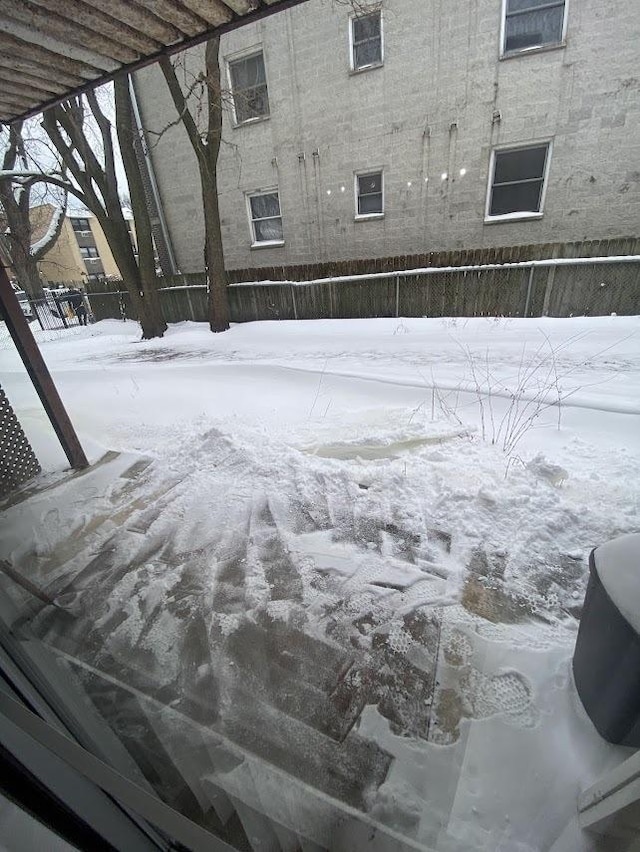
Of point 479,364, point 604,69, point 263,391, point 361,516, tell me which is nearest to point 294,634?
point 361,516

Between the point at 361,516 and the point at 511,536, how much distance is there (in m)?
0.97

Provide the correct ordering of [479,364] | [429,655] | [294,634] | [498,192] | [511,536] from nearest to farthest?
[429,655] < [294,634] < [511,536] < [479,364] < [498,192]

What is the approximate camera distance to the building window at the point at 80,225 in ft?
109

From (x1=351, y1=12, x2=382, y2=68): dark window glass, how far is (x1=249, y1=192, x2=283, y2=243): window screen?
12.6 ft

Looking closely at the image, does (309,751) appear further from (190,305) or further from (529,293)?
(190,305)

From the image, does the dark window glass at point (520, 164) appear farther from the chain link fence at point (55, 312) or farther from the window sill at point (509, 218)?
the chain link fence at point (55, 312)

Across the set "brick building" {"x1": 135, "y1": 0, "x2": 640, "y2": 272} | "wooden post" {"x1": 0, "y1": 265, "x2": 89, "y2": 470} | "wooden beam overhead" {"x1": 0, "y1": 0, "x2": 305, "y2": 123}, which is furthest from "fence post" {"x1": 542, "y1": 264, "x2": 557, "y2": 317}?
"wooden post" {"x1": 0, "y1": 265, "x2": 89, "y2": 470}

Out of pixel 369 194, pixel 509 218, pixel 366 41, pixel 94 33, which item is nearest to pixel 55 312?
pixel 369 194

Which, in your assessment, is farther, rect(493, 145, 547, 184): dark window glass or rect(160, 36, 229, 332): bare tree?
rect(493, 145, 547, 184): dark window glass

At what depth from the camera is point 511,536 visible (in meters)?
2.24

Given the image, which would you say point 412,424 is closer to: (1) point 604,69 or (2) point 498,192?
(2) point 498,192

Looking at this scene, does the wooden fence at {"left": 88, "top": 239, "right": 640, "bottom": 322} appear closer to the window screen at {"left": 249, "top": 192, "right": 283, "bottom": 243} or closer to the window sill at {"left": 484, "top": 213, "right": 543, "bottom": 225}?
the window sill at {"left": 484, "top": 213, "right": 543, "bottom": 225}

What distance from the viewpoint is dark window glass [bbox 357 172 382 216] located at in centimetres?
981

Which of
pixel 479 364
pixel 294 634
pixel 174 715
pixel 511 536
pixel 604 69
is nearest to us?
pixel 174 715
